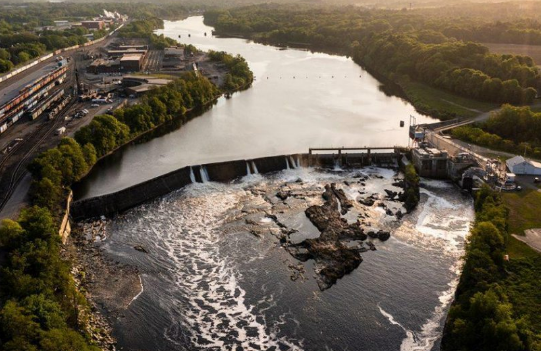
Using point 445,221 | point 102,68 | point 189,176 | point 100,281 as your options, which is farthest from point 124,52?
point 445,221

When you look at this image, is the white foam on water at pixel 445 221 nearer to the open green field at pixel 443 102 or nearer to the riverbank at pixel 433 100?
Result: the riverbank at pixel 433 100

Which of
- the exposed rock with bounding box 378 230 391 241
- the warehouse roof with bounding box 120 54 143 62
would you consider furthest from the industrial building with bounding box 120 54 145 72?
the exposed rock with bounding box 378 230 391 241

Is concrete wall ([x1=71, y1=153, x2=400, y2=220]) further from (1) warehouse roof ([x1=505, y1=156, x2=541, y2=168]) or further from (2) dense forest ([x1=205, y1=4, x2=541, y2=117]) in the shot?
(2) dense forest ([x1=205, y1=4, x2=541, y2=117])

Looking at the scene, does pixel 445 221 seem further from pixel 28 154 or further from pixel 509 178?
pixel 28 154

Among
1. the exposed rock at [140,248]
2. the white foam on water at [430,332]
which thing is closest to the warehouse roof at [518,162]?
the white foam on water at [430,332]

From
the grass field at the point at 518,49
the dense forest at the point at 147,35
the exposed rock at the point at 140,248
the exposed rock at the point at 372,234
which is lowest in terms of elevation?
the exposed rock at the point at 372,234
